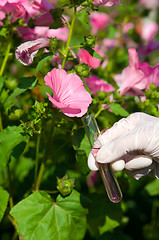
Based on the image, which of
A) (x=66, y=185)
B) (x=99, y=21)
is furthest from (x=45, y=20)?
(x=99, y=21)

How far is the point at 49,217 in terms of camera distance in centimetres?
81

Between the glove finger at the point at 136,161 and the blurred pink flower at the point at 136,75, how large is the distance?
30cm

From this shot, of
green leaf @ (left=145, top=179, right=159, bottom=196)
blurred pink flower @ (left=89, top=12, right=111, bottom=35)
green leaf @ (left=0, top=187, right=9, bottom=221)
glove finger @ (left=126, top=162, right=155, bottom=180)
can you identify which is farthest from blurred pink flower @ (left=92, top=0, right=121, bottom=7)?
blurred pink flower @ (left=89, top=12, right=111, bottom=35)

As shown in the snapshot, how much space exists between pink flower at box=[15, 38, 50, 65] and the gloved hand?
25cm

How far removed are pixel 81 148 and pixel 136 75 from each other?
261mm

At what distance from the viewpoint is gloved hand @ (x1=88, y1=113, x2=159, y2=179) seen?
62cm

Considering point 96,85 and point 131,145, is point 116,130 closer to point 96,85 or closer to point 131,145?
point 131,145

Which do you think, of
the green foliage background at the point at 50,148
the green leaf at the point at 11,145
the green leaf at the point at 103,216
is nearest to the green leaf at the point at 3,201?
the green foliage background at the point at 50,148

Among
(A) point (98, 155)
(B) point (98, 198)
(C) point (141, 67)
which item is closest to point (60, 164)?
(B) point (98, 198)

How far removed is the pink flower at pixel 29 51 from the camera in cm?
74

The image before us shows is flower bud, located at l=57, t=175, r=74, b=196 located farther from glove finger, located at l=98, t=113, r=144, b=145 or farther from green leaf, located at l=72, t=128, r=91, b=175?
glove finger, located at l=98, t=113, r=144, b=145

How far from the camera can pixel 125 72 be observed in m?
0.95

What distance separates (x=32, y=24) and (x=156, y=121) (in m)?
0.46

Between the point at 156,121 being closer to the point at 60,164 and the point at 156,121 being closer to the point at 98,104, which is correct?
the point at 98,104
